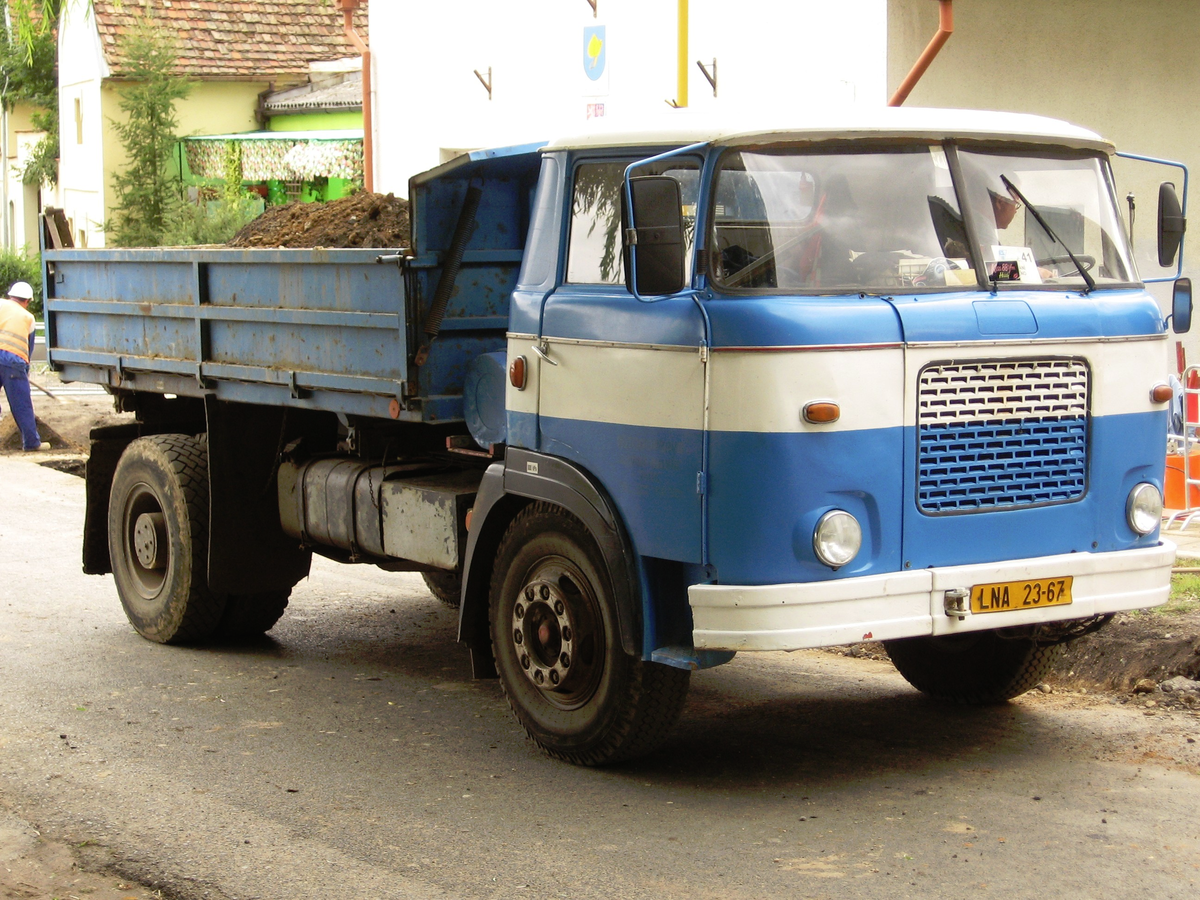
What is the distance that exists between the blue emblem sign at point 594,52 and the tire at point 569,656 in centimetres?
741

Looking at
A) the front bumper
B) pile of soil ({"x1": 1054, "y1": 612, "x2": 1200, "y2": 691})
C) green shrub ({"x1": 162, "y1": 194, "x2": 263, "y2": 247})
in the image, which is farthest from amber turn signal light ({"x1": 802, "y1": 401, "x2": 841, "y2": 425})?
green shrub ({"x1": 162, "y1": 194, "x2": 263, "y2": 247})

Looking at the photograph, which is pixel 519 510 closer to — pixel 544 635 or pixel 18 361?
pixel 544 635

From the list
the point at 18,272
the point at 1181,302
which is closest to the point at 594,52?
the point at 1181,302

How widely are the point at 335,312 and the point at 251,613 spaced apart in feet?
7.15

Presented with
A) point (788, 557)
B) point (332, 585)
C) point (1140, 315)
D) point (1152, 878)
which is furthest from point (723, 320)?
point (332, 585)

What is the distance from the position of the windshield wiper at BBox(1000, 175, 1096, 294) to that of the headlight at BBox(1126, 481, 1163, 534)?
763 millimetres

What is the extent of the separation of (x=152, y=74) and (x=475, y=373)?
2746cm

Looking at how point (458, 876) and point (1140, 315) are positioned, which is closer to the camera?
point (458, 876)

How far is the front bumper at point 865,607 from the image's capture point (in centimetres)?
503

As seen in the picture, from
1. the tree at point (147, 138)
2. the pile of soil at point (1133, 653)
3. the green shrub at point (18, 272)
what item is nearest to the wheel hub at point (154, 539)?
the pile of soil at point (1133, 653)

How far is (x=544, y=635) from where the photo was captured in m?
5.88

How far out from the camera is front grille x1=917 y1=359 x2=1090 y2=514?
17.3 ft

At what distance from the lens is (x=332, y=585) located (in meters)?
9.95

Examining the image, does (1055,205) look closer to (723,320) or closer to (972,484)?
(972,484)
